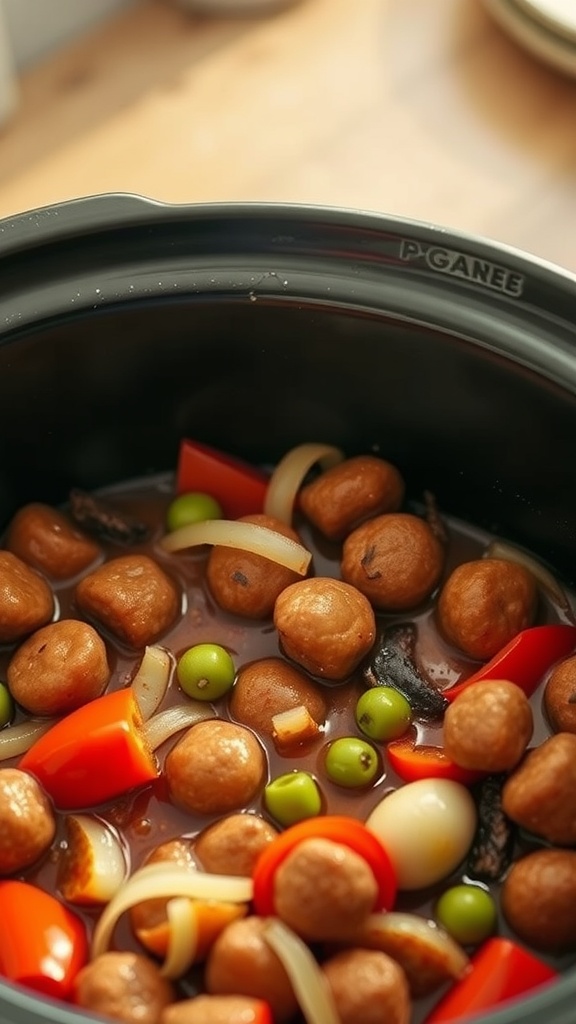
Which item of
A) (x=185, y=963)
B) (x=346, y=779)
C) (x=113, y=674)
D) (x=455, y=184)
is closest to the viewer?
(x=185, y=963)

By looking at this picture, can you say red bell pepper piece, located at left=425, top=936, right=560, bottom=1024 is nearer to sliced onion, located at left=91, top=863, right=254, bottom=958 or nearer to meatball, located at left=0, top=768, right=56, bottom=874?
sliced onion, located at left=91, top=863, right=254, bottom=958

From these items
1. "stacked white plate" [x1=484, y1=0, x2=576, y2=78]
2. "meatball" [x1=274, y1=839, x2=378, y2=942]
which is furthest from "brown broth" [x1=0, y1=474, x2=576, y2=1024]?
"stacked white plate" [x1=484, y1=0, x2=576, y2=78]

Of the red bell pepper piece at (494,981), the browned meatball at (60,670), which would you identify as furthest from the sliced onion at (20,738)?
the red bell pepper piece at (494,981)

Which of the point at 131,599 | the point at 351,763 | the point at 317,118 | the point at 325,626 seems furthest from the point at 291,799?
the point at 317,118

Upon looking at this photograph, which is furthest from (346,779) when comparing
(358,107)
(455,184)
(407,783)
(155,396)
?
(358,107)

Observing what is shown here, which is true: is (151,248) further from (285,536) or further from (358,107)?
(358,107)

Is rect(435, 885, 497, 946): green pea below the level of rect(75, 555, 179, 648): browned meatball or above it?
below
